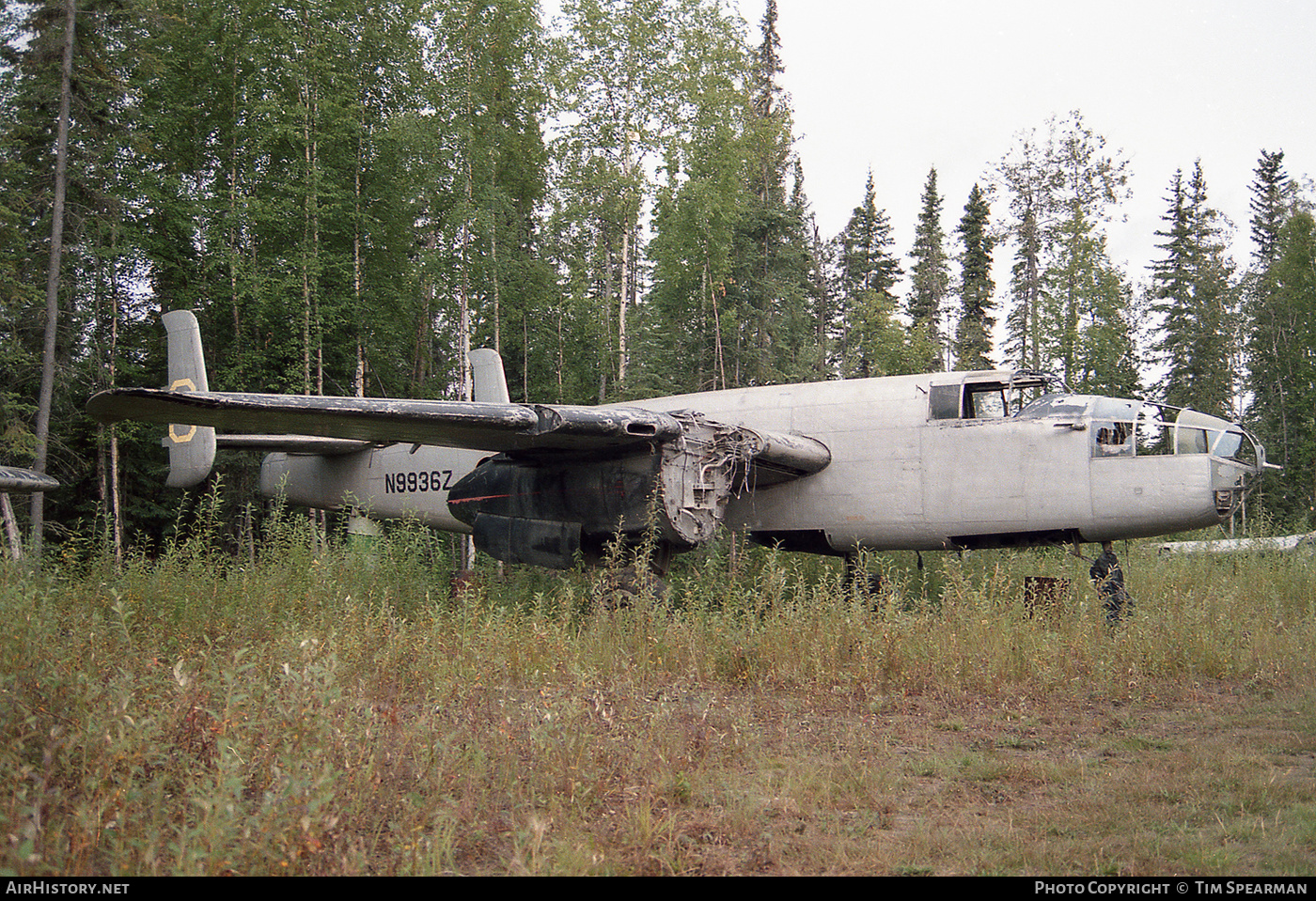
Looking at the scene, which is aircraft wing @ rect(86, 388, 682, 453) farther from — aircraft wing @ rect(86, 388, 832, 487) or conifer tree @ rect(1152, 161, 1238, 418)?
conifer tree @ rect(1152, 161, 1238, 418)

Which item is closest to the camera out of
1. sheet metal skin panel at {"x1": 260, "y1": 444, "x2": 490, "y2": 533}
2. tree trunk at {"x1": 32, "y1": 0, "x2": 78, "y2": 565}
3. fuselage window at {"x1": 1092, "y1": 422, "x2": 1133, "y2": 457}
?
fuselage window at {"x1": 1092, "y1": 422, "x2": 1133, "y2": 457}

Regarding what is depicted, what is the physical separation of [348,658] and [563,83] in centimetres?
2055

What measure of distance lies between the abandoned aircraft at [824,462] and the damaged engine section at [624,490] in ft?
0.07

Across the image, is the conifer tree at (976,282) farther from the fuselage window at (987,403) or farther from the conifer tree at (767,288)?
the fuselage window at (987,403)

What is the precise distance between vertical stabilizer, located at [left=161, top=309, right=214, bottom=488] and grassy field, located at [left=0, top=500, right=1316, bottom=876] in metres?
1.95

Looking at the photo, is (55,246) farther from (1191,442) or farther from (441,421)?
(1191,442)

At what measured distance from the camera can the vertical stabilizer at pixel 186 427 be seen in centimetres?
1009

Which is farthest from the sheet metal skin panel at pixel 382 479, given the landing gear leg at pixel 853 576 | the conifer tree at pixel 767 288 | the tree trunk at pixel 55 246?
the conifer tree at pixel 767 288

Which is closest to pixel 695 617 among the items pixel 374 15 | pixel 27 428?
pixel 27 428

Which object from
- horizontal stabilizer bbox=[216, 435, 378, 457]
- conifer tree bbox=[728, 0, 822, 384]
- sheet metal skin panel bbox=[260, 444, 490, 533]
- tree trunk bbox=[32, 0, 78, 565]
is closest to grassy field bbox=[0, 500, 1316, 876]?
horizontal stabilizer bbox=[216, 435, 378, 457]

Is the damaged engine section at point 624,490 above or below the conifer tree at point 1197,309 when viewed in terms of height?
below

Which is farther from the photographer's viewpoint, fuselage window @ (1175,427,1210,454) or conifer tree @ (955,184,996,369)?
conifer tree @ (955,184,996,369)

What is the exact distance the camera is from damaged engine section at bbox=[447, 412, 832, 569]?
9141 millimetres
